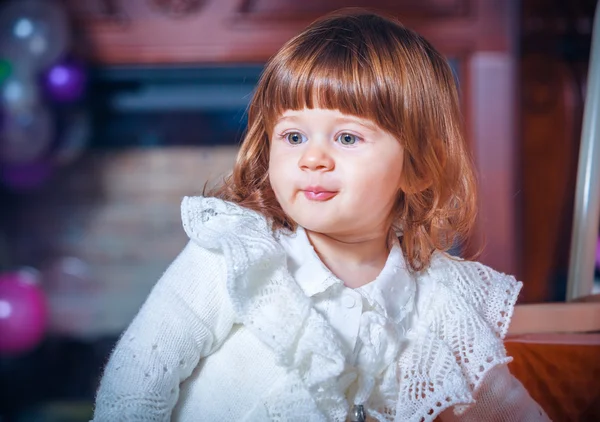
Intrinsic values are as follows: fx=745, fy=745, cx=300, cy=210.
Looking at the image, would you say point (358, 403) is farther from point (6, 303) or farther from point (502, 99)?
point (502, 99)

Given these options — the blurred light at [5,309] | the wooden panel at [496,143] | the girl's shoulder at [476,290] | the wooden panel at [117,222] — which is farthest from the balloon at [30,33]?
the girl's shoulder at [476,290]

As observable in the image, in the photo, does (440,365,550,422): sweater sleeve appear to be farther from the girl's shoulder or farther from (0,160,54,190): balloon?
(0,160,54,190): balloon

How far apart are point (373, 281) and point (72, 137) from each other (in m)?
1.56

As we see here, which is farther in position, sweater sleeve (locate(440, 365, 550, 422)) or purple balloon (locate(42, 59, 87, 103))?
purple balloon (locate(42, 59, 87, 103))

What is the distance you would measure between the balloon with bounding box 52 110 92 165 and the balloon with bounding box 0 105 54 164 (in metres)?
0.08

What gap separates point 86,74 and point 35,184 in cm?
39

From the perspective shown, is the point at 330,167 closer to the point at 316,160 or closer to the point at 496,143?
the point at 316,160

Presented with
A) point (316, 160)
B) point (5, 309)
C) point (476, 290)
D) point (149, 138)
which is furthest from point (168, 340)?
point (149, 138)

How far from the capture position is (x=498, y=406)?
2.41 feet

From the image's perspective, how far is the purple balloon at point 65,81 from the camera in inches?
74.5

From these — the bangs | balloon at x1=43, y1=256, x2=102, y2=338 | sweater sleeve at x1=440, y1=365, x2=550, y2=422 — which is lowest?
balloon at x1=43, y1=256, x2=102, y2=338

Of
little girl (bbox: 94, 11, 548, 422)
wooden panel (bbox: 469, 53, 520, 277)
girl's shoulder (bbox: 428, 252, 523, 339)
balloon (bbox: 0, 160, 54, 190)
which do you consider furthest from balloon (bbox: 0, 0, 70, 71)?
girl's shoulder (bbox: 428, 252, 523, 339)

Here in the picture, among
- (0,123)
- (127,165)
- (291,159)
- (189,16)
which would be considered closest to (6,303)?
(0,123)

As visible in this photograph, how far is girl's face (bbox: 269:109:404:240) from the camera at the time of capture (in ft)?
2.15
